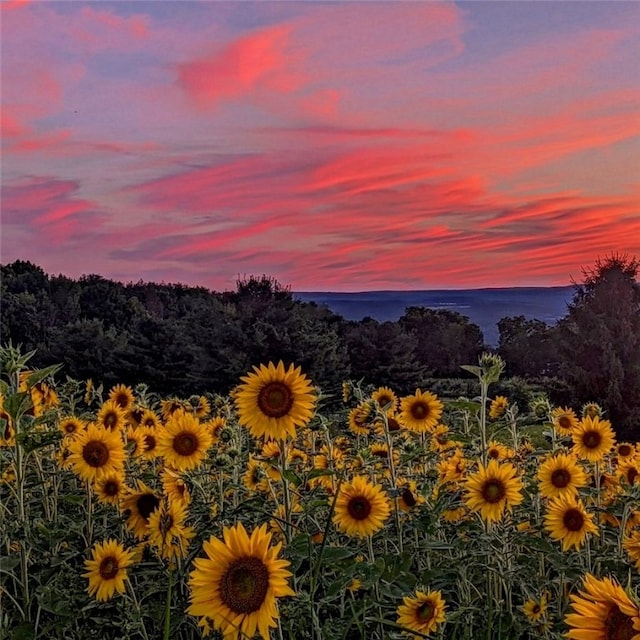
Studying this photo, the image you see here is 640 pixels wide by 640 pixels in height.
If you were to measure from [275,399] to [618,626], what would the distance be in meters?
1.34

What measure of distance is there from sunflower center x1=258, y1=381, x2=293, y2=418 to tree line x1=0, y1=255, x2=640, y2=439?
14621 mm

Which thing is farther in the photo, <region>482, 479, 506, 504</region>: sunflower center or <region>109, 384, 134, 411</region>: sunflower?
<region>109, 384, 134, 411</region>: sunflower

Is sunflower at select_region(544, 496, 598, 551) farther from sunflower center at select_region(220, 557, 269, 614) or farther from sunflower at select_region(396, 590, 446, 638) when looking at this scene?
sunflower center at select_region(220, 557, 269, 614)

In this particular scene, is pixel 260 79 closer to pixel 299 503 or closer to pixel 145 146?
pixel 145 146

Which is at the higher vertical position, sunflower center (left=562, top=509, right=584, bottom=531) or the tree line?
the tree line

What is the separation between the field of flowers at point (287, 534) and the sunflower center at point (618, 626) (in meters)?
0.67

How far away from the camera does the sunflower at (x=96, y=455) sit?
3016mm

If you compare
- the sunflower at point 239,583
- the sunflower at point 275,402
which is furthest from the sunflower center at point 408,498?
the sunflower at point 239,583

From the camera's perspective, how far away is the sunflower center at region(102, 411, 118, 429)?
147 inches

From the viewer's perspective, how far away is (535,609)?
2.79 metres

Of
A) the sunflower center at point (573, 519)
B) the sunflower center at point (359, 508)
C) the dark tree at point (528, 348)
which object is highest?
the dark tree at point (528, 348)

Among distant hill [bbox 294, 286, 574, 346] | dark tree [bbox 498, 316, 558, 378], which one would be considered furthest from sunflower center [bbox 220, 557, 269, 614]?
dark tree [bbox 498, 316, 558, 378]

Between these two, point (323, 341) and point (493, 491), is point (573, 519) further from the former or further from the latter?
point (323, 341)

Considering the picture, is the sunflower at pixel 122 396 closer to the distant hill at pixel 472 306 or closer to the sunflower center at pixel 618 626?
the sunflower center at pixel 618 626
